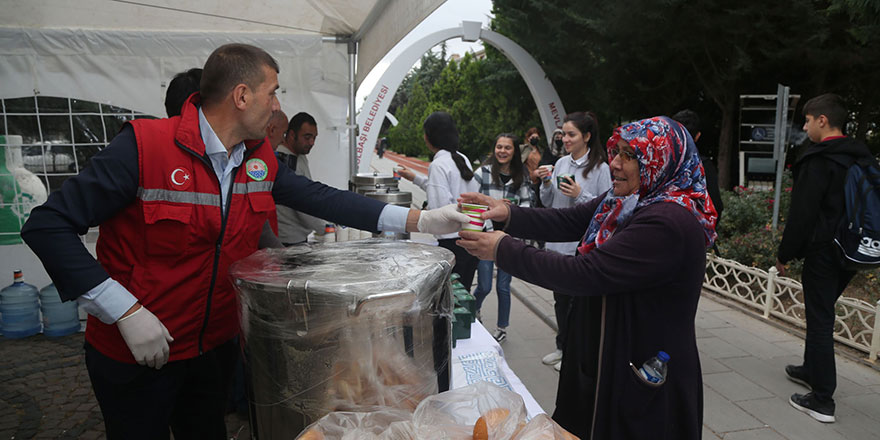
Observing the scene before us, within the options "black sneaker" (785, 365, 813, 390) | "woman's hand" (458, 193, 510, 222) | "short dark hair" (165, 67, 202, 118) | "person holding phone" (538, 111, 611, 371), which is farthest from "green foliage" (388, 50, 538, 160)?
"short dark hair" (165, 67, 202, 118)

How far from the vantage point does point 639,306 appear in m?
1.70

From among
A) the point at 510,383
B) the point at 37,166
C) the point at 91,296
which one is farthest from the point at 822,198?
the point at 37,166

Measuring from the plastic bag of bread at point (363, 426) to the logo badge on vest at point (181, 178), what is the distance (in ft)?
2.72

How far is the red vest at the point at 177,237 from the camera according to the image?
146cm

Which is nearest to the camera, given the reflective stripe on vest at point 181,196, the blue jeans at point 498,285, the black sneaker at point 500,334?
the reflective stripe on vest at point 181,196

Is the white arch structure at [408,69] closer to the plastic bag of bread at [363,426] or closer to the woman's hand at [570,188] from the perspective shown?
the woman's hand at [570,188]

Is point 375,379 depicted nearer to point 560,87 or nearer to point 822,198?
point 822,198

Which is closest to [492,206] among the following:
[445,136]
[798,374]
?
[445,136]

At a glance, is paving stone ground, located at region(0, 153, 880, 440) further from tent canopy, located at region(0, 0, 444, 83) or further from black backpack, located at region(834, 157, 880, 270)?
tent canopy, located at region(0, 0, 444, 83)

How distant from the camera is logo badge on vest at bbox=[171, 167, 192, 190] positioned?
1.47 metres

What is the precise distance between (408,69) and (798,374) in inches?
314

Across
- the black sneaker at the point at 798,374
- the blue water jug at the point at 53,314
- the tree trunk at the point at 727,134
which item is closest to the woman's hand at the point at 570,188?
the black sneaker at the point at 798,374

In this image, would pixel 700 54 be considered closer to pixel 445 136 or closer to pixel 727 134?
pixel 727 134

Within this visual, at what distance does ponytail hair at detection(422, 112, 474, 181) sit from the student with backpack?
2.40 meters
